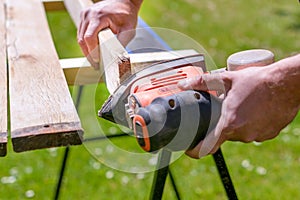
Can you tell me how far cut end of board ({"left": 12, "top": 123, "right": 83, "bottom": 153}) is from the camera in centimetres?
154

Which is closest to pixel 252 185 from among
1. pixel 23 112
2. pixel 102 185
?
pixel 102 185

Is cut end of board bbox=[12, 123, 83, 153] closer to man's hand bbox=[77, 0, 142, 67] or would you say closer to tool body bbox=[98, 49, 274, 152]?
tool body bbox=[98, 49, 274, 152]

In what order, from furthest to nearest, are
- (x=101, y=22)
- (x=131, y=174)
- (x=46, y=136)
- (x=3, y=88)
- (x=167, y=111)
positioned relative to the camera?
(x=131, y=174) → (x=101, y=22) → (x=3, y=88) → (x=46, y=136) → (x=167, y=111)

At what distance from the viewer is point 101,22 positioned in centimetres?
213

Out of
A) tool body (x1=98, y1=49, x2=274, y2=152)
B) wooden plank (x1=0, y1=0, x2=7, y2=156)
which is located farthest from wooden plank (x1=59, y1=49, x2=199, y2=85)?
tool body (x1=98, y1=49, x2=274, y2=152)

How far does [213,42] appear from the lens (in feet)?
20.3

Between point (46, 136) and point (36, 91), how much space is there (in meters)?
0.31

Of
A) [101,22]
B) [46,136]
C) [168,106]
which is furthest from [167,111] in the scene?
[101,22]

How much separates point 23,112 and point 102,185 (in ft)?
7.04

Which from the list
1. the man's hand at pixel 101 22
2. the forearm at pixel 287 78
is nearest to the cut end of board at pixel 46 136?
the forearm at pixel 287 78

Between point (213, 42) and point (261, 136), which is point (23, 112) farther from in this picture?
point (213, 42)

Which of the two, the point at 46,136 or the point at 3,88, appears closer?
the point at 46,136

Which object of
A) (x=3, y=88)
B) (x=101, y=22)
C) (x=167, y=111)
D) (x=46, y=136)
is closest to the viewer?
(x=167, y=111)

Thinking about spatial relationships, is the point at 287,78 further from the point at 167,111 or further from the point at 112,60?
the point at 112,60
